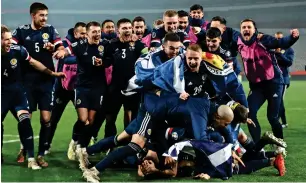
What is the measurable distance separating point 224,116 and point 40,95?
2148 millimetres

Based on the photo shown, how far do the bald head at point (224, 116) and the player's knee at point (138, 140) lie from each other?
0.72 m

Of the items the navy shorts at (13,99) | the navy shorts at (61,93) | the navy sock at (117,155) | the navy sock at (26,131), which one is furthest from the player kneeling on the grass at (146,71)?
the navy shorts at (61,93)

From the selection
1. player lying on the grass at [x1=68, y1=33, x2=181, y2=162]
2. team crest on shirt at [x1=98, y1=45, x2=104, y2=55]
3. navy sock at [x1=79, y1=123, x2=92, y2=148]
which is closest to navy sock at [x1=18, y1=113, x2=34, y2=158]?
navy sock at [x1=79, y1=123, x2=92, y2=148]

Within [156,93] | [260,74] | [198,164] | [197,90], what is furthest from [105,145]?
[260,74]

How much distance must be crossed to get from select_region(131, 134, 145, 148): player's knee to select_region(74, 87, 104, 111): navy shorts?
4.56ft

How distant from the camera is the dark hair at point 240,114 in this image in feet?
17.2

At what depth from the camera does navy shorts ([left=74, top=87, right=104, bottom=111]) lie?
6.26m

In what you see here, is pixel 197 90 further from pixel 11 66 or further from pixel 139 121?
pixel 11 66

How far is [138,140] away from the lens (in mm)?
4980

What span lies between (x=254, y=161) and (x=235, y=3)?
2037 cm

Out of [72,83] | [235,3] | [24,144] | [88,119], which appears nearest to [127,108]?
[88,119]

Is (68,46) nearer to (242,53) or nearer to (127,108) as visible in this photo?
(127,108)

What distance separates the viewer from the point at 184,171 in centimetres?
504

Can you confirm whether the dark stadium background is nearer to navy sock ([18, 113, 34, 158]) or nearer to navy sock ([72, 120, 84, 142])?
navy sock ([72, 120, 84, 142])
